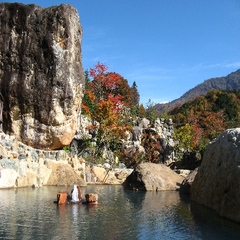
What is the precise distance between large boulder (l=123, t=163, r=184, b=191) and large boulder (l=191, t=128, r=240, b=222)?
122 inches

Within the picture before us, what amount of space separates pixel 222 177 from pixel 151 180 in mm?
5021

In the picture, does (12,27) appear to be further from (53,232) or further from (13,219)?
(53,232)

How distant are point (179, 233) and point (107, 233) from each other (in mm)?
1122

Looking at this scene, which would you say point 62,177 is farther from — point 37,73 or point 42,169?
point 37,73

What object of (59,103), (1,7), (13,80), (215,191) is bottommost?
(215,191)

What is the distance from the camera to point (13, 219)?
4.70m

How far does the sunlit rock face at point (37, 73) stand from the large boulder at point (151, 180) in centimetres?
369

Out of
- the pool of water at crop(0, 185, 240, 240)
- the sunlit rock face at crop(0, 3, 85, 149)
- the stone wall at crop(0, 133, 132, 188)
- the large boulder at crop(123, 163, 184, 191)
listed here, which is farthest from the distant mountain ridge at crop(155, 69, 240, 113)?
the pool of water at crop(0, 185, 240, 240)

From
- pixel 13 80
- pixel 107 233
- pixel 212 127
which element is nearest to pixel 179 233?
pixel 107 233

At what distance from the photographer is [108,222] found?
4.74 m

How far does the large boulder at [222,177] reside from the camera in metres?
5.04

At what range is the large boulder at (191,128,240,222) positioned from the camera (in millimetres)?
5039

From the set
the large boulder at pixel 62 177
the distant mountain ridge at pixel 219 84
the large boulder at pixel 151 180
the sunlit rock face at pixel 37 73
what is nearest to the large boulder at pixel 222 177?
the large boulder at pixel 151 180

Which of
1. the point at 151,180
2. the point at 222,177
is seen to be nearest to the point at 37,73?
the point at 151,180
